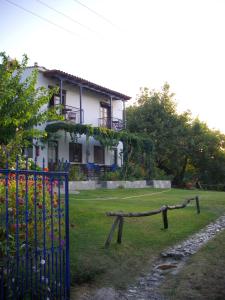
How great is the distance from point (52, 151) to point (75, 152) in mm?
1981

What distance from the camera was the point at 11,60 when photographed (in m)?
17.2

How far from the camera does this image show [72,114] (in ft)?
80.2

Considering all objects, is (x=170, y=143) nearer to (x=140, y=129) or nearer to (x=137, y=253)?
(x=140, y=129)

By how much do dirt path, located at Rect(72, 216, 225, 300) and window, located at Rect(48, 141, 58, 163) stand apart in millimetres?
14149

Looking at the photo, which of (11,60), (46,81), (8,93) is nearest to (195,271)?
(8,93)

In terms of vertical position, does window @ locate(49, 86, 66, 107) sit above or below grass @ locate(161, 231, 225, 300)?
above

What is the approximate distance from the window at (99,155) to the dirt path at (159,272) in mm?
16753

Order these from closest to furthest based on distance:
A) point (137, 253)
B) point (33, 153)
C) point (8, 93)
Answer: point (137, 253) < point (8, 93) < point (33, 153)

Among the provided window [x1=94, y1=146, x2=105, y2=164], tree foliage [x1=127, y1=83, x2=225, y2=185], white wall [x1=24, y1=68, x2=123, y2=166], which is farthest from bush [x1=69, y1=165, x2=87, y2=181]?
tree foliage [x1=127, y1=83, x2=225, y2=185]

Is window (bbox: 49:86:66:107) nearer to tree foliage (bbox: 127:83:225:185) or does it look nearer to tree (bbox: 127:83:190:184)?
tree foliage (bbox: 127:83:225:185)

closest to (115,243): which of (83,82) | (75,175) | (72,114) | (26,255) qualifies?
(26,255)

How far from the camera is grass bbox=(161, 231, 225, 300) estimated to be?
19.0 ft

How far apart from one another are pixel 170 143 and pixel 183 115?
12.4ft

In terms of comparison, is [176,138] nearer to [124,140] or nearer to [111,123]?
[111,123]
